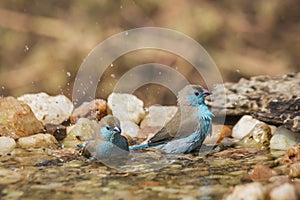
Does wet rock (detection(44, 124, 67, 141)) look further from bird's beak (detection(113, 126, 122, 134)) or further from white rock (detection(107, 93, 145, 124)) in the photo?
bird's beak (detection(113, 126, 122, 134))

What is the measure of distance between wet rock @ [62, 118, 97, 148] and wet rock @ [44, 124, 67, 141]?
0.06 m

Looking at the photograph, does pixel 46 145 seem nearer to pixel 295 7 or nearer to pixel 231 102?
pixel 231 102

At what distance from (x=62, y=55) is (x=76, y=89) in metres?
1.08

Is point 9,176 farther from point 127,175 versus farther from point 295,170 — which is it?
point 295,170

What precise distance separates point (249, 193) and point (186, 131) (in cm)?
197

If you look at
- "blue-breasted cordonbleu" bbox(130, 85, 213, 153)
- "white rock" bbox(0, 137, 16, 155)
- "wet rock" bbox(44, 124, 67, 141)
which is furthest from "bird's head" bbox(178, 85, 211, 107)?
"white rock" bbox(0, 137, 16, 155)

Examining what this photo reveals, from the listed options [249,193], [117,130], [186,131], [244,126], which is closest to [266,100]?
[244,126]

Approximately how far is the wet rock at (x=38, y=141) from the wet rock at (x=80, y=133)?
222mm

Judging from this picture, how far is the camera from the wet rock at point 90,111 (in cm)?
593

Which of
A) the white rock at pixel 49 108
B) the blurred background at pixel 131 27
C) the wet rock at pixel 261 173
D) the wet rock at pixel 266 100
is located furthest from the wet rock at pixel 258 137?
the blurred background at pixel 131 27

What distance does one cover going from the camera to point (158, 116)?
6.04 meters

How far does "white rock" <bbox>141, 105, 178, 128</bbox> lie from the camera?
596 centimetres

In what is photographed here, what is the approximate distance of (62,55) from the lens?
8.95 m

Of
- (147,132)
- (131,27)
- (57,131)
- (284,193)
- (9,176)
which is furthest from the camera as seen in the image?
(131,27)
